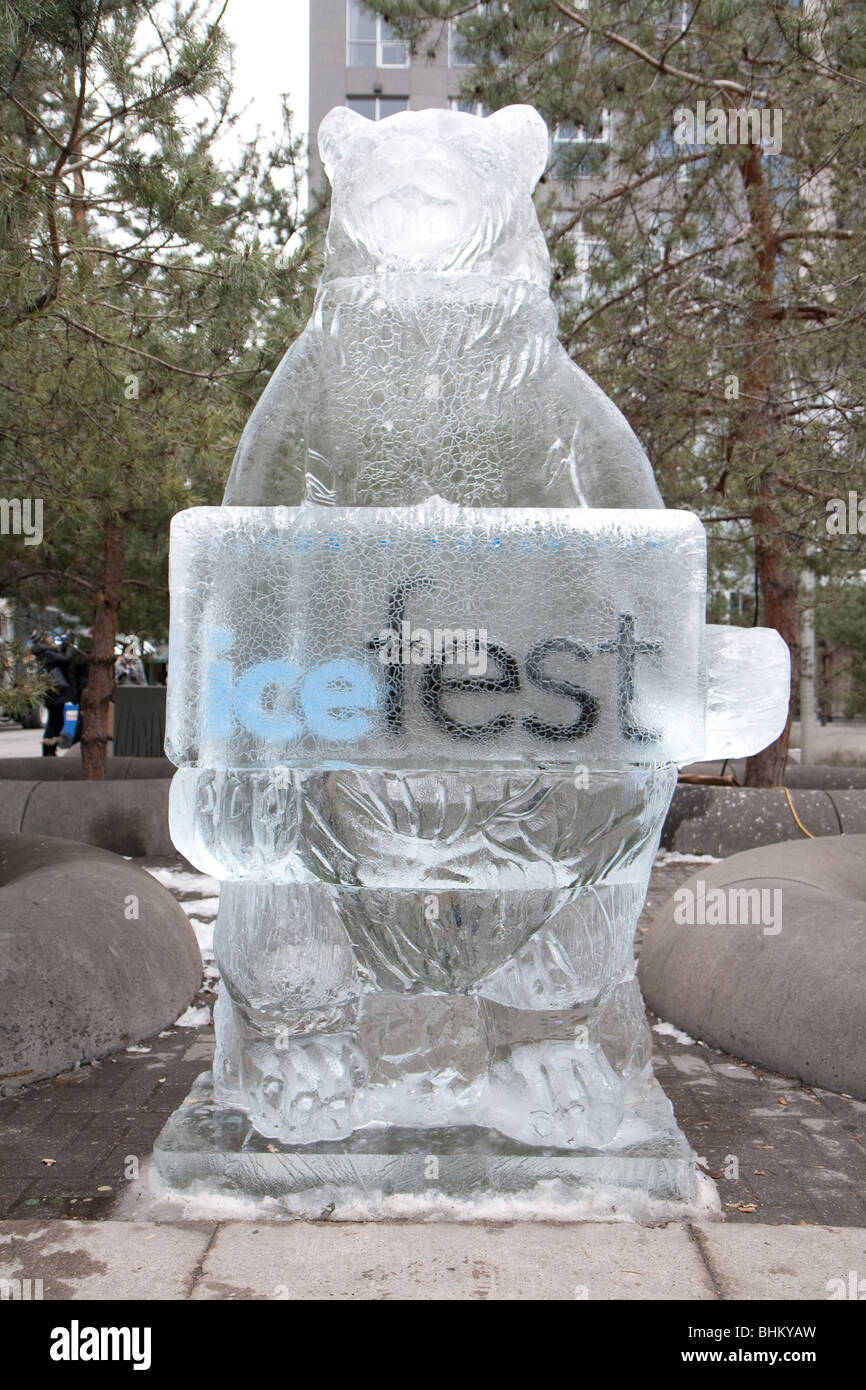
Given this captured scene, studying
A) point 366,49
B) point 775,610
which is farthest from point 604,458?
point 366,49

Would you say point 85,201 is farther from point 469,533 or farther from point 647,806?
point 647,806

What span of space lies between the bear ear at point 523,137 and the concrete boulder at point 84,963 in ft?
8.40

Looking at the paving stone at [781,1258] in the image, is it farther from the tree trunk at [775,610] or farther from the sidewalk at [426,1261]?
the tree trunk at [775,610]

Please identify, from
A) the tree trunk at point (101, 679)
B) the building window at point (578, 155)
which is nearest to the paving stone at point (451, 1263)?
the tree trunk at point (101, 679)

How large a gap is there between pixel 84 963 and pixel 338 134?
247cm

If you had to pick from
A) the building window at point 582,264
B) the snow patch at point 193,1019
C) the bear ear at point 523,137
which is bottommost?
the snow patch at point 193,1019

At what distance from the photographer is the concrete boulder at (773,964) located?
3311 mm

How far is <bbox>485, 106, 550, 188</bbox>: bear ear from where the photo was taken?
274 centimetres

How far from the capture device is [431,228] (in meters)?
2.66

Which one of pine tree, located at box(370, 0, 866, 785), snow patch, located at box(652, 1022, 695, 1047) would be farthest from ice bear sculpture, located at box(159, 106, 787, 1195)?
pine tree, located at box(370, 0, 866, 785)

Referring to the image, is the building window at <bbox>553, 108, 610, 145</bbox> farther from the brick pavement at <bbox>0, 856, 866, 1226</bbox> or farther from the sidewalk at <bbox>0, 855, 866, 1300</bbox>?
the sidewalk at <bbox>0, 855, 866, 1300</bbox>

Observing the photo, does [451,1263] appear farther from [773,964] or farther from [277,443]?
[277,443]

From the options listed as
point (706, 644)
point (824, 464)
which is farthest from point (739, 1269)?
point (824, 464)

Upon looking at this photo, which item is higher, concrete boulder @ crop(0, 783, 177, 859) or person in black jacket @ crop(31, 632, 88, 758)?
person in black jacket @ crop(31, 632, 88, 758)
